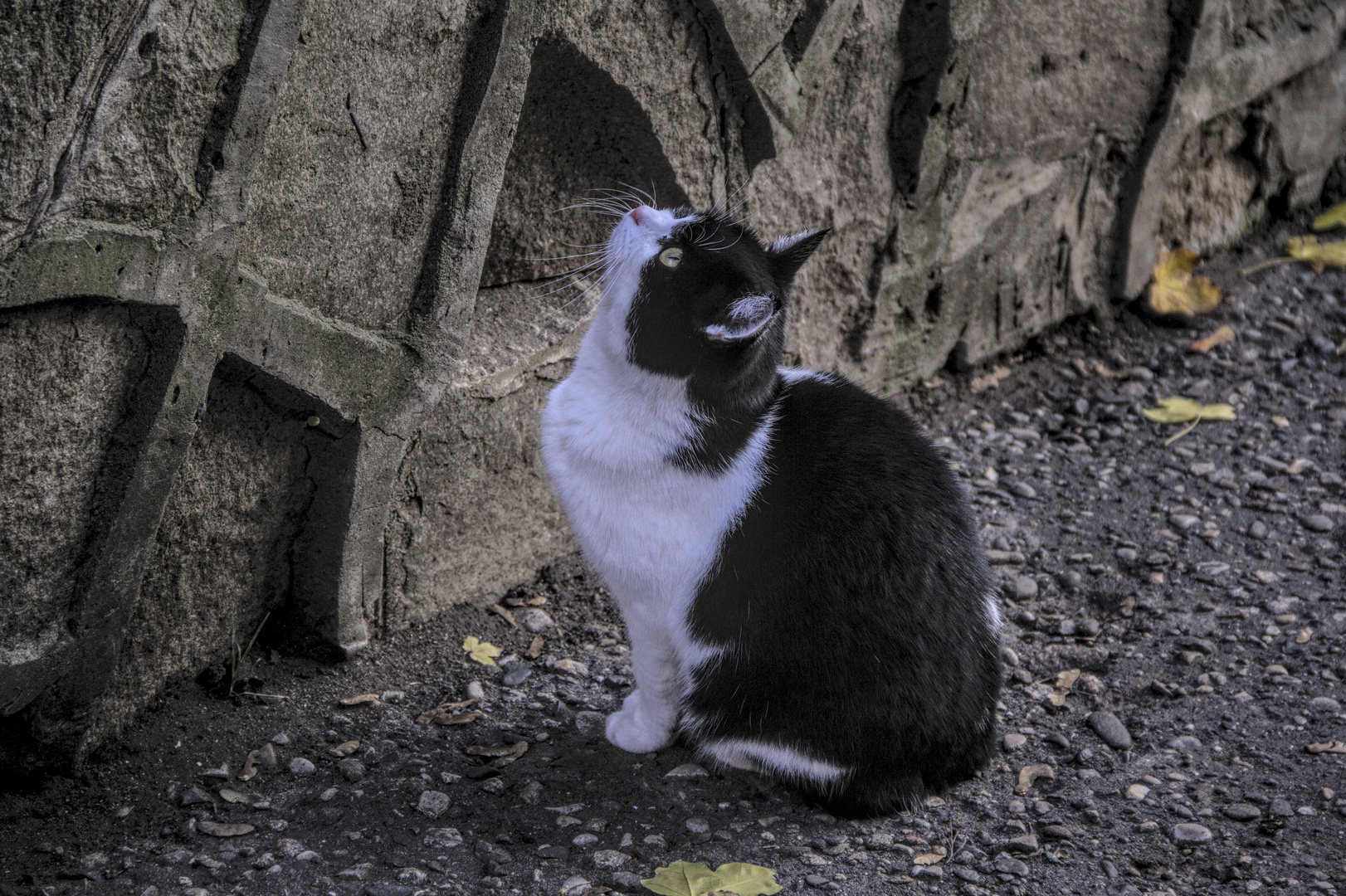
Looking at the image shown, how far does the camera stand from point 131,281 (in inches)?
76.6

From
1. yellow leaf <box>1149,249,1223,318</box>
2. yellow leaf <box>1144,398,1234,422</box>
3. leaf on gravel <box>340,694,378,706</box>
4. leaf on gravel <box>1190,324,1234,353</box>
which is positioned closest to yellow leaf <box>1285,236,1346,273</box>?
yellow leaf <box>1149,249,1223,318</box>

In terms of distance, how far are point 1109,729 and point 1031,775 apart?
270 mm

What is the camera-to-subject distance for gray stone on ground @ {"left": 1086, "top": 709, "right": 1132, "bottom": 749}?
2.65 m

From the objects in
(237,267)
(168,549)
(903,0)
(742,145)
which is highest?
(903,0)

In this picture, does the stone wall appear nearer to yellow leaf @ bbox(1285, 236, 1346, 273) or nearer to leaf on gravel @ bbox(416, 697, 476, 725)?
leaf on gravel @ bbox(416, 697, 476, 725)

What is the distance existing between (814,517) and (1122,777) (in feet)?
3.11

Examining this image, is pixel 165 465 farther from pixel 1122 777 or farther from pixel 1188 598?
pixel 1188 598

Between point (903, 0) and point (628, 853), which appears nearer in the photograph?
point (628, 853)

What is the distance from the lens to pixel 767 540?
2.25m

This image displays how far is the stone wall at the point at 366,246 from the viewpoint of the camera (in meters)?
1.92

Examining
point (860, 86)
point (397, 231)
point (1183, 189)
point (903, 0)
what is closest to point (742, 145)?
point (860, 86)

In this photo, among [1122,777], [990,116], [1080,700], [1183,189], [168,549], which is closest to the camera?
[168,549]

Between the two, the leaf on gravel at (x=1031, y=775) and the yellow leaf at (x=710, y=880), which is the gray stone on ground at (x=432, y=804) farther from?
the leaf on gravel at (x=1031, y=775)

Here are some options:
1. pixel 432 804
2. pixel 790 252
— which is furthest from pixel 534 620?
pixel 790 252
